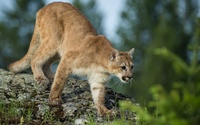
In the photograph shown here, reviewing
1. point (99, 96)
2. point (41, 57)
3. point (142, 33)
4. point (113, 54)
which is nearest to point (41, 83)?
point (41, 57)

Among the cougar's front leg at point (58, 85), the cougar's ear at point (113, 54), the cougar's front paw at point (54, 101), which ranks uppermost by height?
the cougar's ear at point (113, 54)

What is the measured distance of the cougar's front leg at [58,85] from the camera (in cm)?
1059

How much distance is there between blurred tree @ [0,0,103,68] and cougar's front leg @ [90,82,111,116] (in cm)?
4228

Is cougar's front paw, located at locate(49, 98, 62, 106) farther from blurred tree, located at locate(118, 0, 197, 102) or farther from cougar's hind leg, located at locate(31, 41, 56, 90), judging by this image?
blurred tree, located at locate(118, 0, 197, 102)

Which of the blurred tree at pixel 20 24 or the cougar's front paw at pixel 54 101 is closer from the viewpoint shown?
the cougar's front paw at pixel 54 101

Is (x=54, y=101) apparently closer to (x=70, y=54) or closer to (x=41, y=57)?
(x=70, y=54)

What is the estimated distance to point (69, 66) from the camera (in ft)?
37.1

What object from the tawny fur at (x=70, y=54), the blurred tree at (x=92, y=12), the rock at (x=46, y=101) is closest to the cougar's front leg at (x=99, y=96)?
the tawny fur at (x=70, y=54)

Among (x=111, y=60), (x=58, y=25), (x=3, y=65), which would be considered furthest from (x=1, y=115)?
(x=3, y=65)

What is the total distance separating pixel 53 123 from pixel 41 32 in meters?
3.85

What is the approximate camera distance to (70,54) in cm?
1160

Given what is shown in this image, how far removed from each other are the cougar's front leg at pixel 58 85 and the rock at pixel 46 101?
123mm

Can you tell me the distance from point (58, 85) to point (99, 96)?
77 cm

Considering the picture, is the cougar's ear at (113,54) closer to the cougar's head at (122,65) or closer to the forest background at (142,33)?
the cougar's head at (122,65)
